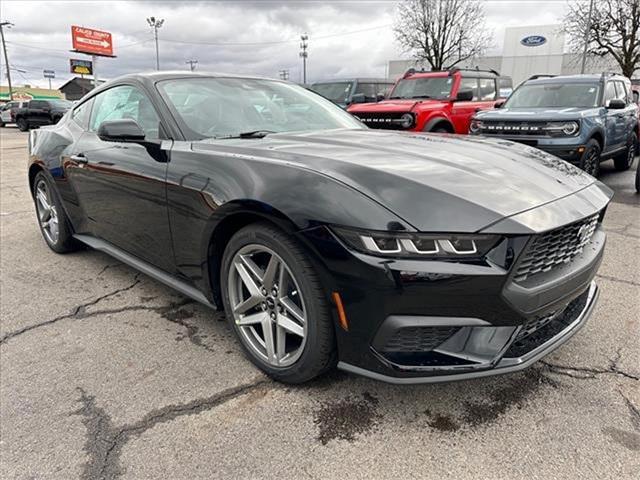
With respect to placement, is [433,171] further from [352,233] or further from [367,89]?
[367,89]

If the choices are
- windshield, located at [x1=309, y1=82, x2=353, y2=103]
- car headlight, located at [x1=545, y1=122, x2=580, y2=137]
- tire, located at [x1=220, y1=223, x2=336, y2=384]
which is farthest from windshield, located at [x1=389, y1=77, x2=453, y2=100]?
tire, located at [x1=220, y1=223, x2=336, y2=384]

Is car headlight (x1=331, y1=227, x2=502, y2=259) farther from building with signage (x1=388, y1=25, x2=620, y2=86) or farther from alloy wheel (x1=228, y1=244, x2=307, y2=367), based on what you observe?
building with signage (x1=388, y1=25, x2=620, y2=86)

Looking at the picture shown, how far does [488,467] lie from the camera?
5.81 ft

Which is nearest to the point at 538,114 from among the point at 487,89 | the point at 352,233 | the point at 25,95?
the point at 487,89

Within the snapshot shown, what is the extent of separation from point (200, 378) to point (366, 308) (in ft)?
3.44

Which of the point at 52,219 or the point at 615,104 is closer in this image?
the point at 52,219

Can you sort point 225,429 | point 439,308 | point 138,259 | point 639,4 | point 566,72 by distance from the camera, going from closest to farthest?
point 439,308, point 225,429, point 138,259, point 639,4, point 566,72

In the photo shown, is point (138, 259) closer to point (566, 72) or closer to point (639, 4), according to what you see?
point (639, 4)

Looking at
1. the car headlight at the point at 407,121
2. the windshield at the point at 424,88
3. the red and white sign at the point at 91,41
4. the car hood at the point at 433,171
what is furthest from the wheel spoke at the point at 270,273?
the red and white sign at the point at 91,41

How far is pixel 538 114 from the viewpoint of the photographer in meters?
6.83

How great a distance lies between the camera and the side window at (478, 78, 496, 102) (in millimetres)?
10195

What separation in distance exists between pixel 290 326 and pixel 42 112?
2633 centimetres

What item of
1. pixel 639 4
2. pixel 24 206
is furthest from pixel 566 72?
pixel 24 206

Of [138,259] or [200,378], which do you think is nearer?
[200,378]
